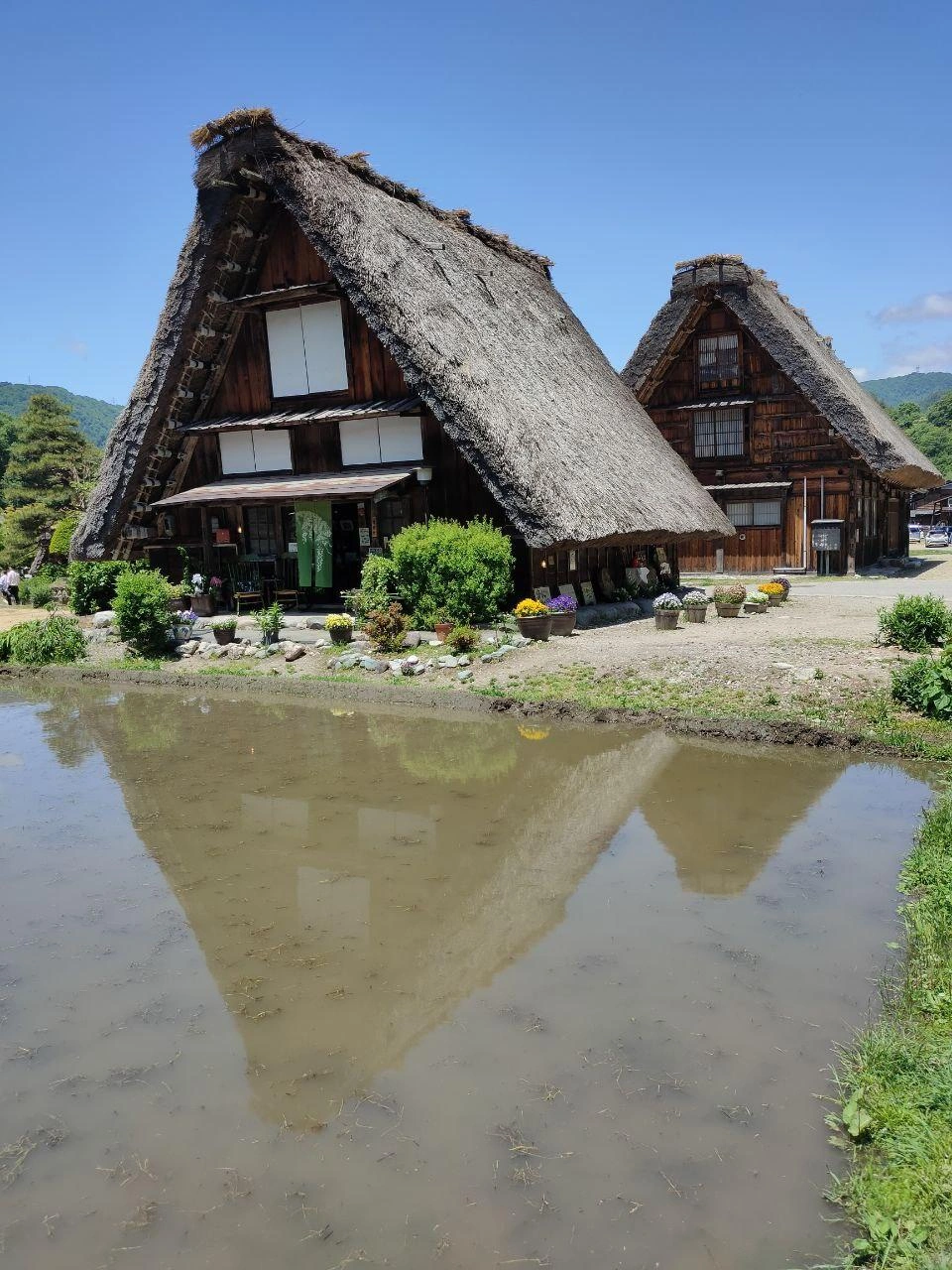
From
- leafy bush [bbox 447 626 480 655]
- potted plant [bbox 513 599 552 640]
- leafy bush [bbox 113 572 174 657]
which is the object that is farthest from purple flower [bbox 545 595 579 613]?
leafy bush [bbox 113 572 174 657]

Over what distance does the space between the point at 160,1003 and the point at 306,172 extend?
623 inches

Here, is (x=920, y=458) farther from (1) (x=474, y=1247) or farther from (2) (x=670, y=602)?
(1) (x=474, y=1247)

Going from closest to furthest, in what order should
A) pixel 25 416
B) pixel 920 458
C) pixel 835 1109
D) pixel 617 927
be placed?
pixel 835 1109 → pixel 617 927 → pixel 920 458 → pixel 25 416

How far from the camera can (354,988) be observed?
194 inches

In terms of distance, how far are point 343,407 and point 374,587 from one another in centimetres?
443

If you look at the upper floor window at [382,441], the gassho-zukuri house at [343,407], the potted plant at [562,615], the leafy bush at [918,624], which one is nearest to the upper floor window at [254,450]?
the gassho-zukuri house at [343,407]

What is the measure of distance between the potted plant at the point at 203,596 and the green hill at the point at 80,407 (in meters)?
120

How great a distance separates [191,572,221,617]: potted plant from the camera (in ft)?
59.7

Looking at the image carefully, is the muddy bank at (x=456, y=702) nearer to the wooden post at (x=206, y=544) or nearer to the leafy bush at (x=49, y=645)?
the leafy bush at (x=49, y=645)

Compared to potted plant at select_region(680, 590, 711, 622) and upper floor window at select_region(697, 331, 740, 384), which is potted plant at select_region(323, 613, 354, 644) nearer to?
potted plant at select_region(680, 590, 711, 622)

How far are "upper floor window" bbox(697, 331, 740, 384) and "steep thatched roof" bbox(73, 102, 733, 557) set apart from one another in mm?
7399

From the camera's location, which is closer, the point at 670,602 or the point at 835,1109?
the point at 835,1109

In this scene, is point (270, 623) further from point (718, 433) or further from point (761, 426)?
point (761, 426)

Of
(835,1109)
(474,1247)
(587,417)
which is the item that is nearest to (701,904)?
(835,1109)
